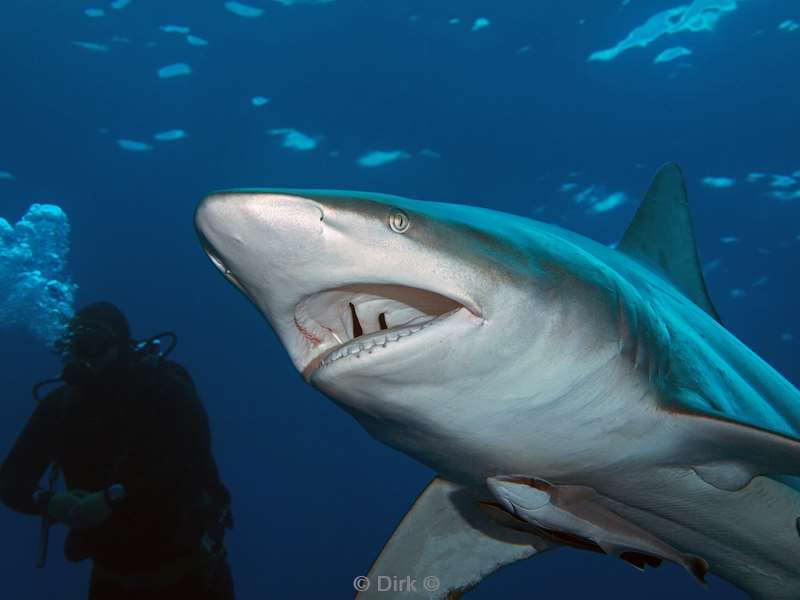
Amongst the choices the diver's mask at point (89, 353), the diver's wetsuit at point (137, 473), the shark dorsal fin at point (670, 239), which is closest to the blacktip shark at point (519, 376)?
the shark dorsal fin at point (670, 239)

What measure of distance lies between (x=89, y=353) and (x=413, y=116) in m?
11.3

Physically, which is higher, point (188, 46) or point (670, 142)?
point (188, 46)

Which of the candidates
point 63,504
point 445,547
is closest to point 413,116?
point 63,504

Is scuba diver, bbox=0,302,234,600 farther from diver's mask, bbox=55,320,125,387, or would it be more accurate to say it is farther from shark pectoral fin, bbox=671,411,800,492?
shark pectoral fin, bbox=671,411,800,492

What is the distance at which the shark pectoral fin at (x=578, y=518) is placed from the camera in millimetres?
2447

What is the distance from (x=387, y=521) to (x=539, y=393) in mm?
64588

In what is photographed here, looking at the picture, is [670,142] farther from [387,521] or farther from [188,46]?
[387,521]

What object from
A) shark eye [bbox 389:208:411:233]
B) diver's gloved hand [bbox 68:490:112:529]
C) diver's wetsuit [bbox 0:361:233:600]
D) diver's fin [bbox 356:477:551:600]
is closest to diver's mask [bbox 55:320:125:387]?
diver's wetsuit [bbox 0:361:233:600]

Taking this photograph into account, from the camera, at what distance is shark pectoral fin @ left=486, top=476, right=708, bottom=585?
2.45 m

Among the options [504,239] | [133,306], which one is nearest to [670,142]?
[504,239]

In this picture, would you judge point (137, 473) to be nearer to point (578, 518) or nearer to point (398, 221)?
point (578, 518)

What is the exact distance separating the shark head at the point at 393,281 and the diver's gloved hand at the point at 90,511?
3485 millimetres

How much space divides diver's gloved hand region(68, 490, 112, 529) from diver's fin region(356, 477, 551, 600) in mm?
2557

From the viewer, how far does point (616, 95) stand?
13844 mm
